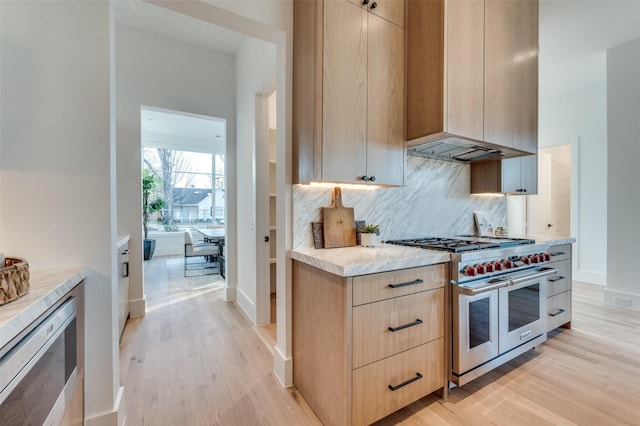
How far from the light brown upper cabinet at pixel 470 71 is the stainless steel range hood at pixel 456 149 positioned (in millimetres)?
42

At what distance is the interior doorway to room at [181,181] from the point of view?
6.02m

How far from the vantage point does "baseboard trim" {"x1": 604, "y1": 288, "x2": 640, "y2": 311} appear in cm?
314

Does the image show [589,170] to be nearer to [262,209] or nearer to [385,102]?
[385,102]

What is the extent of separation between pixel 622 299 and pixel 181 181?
8.83 metres

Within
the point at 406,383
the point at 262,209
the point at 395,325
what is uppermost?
the point at 262,209

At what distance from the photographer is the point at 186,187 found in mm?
7590

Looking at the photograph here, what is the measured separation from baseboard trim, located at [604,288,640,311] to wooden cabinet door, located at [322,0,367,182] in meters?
3.83

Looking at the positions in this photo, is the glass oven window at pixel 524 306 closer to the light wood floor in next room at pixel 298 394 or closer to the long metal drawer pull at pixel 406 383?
the light wood floor in next room at pixel 298 394

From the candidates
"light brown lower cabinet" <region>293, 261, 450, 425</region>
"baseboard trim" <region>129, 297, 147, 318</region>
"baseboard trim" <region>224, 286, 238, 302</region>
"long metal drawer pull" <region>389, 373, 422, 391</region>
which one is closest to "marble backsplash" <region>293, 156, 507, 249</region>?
"light brown lower cabinet" <region>293, 261, 450, 425</region>

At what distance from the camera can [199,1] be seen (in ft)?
4.99

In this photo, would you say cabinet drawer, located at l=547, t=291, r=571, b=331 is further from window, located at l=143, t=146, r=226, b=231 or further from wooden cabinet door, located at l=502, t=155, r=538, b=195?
window, located at l=143, t=146, r=226, b=231

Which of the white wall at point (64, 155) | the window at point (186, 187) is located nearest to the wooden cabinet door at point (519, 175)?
the white wall at point (64, 155)

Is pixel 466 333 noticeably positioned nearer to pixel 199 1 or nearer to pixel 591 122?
pixel 199 1

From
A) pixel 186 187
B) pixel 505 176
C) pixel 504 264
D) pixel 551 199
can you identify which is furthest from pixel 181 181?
pixel 551 199
